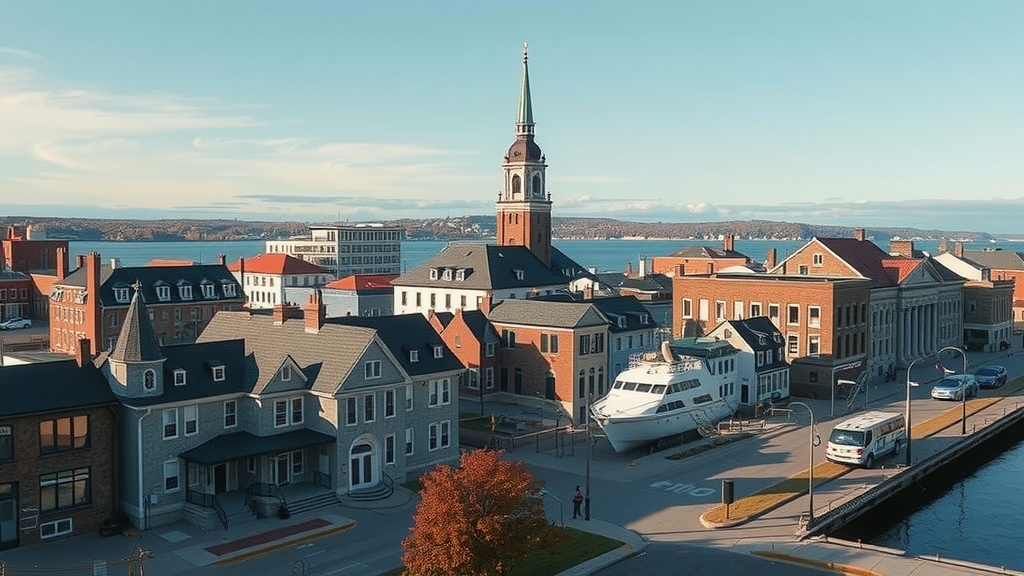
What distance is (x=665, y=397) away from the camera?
55.2 m

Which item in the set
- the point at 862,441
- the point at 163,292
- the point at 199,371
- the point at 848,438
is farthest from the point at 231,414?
the point at 163,292

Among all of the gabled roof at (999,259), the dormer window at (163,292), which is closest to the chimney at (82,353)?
the dormer window at (163,292)

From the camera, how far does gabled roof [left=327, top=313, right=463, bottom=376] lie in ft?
163

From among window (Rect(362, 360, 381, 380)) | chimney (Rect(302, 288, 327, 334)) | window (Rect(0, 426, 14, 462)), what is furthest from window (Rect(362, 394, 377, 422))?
window (Rect(0, 426, 14, 462))

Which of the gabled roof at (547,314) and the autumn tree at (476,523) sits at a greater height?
the gabled roof at (547,314)

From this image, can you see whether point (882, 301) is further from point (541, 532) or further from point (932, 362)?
point (541, 532)

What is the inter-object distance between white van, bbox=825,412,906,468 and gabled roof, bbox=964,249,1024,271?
304ft

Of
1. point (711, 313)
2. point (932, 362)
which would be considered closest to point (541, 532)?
point (711, 313)

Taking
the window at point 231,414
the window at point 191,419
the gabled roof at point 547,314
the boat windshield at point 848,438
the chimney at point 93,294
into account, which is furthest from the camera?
the chimney at point 93,294

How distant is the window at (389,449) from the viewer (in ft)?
152

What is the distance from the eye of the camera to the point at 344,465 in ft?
144

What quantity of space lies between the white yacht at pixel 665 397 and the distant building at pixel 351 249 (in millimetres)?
123768

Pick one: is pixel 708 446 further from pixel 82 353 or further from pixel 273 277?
pixel 273 277

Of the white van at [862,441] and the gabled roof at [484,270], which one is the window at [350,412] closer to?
the white van at [862,441]
